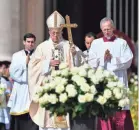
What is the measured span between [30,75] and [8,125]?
2081mm

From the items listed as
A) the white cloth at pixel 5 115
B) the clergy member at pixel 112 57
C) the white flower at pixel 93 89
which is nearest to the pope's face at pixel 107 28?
the clergy member at pixel 112 57

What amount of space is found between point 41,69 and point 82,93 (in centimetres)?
195

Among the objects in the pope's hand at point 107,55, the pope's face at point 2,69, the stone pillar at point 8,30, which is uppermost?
the stone pillar at point 8,30

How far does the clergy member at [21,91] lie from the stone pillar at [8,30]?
4.94 ft

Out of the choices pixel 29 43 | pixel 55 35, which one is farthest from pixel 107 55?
pixel 29 43

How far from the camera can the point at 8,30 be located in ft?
55.7

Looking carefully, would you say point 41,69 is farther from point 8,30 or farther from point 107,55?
point 8,30

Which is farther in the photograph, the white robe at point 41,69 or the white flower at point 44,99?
the white robe at point 41,69

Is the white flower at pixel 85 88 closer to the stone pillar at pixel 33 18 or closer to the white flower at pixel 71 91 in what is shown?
the white flower at pixel 71 91

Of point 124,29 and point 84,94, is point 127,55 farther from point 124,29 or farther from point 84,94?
point 124,29

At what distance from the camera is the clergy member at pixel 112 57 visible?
13.9m

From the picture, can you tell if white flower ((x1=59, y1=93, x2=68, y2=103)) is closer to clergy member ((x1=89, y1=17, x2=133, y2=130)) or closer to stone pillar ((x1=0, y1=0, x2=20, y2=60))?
clergy member ((x1=89, y1=17, x2=133, y2=130))

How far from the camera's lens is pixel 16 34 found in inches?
679

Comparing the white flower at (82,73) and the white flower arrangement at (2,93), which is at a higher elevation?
the white flower arrangement at (2,93)
